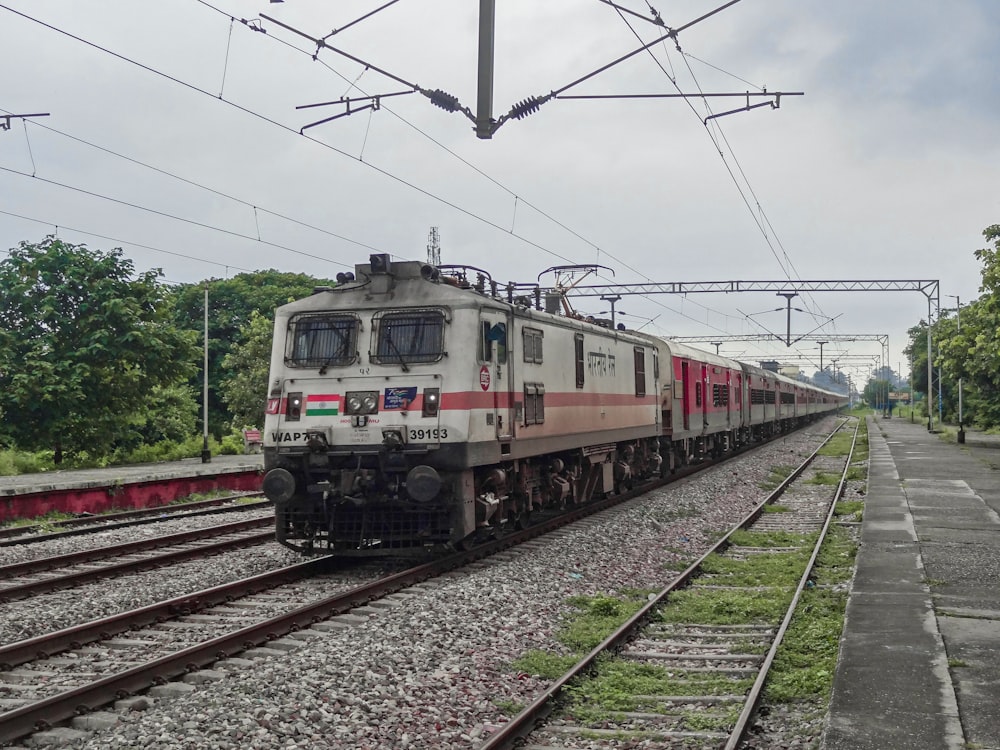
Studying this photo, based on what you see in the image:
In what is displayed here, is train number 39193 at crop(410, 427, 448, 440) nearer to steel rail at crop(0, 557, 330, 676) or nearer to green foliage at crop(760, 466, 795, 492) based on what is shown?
steel rail at crop(0, 557, 330, 676)

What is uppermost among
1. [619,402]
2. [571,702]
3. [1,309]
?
[1,309]

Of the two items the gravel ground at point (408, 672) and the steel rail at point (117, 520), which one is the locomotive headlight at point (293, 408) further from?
the steel rail at point (117, 520)

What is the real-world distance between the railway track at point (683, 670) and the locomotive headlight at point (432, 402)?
3368mm

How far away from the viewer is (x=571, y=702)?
7.32 meters

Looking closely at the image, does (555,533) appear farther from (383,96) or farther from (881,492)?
(881,492)

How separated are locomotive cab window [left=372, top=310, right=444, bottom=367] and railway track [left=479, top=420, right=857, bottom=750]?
4024 mm

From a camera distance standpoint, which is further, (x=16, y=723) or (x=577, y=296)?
(x=577, y=296)

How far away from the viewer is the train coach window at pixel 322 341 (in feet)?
42.0

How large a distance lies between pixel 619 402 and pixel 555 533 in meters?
4.65

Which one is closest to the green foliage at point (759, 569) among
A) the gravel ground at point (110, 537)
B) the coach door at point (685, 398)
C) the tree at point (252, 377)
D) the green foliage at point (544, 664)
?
the green foliage at point (544, 664)

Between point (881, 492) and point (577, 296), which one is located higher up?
point (577, 296)

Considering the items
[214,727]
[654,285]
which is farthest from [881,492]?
[654,285]

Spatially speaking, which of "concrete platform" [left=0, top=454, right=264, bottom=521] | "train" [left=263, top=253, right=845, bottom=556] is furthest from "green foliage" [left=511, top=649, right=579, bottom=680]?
"concrete platform" [left=0, top=454, right=264, bottom=521]

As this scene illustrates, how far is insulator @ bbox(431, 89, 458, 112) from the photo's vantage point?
11927mm
